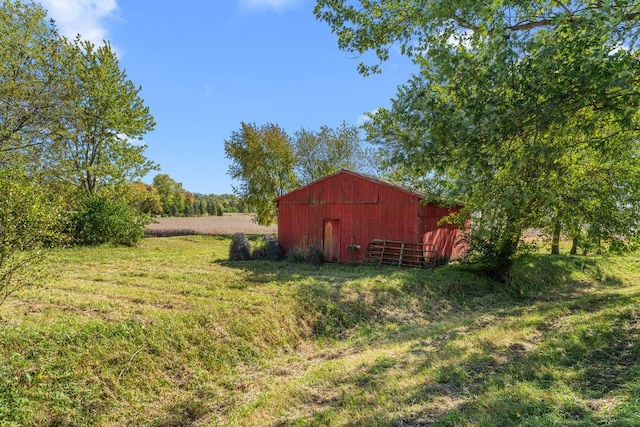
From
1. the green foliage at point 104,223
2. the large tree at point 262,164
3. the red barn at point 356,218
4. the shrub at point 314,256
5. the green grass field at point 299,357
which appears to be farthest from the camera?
the large tree at point 262,164

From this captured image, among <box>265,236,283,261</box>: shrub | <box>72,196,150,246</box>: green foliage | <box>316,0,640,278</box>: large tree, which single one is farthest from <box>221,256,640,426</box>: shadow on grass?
<box>72,196,150,246</box>: green foliage

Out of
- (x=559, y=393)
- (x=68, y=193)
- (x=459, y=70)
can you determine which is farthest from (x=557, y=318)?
(x=68, y=193)

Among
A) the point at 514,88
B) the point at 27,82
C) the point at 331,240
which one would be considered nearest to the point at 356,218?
the point at 331,240

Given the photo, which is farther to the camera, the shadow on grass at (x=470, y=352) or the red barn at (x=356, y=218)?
the red barn at (x=356, y=218)

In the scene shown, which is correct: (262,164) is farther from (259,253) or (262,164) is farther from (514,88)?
(514,88)

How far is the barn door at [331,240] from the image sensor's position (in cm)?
1648

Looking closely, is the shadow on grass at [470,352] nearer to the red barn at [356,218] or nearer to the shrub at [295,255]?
the red barn at [356,218]

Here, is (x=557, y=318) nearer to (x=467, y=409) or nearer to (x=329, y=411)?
(x=467, y=409)

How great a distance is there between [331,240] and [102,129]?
1533 cm

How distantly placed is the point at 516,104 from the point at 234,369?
6.10 meters

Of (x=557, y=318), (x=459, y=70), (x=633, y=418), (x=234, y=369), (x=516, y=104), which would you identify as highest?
(x=459, y=70)

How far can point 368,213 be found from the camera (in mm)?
15641

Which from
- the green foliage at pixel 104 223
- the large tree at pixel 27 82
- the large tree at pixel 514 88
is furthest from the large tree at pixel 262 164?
the large tree at pixel 514 88

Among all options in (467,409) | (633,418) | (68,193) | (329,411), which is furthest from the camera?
(68,193)
